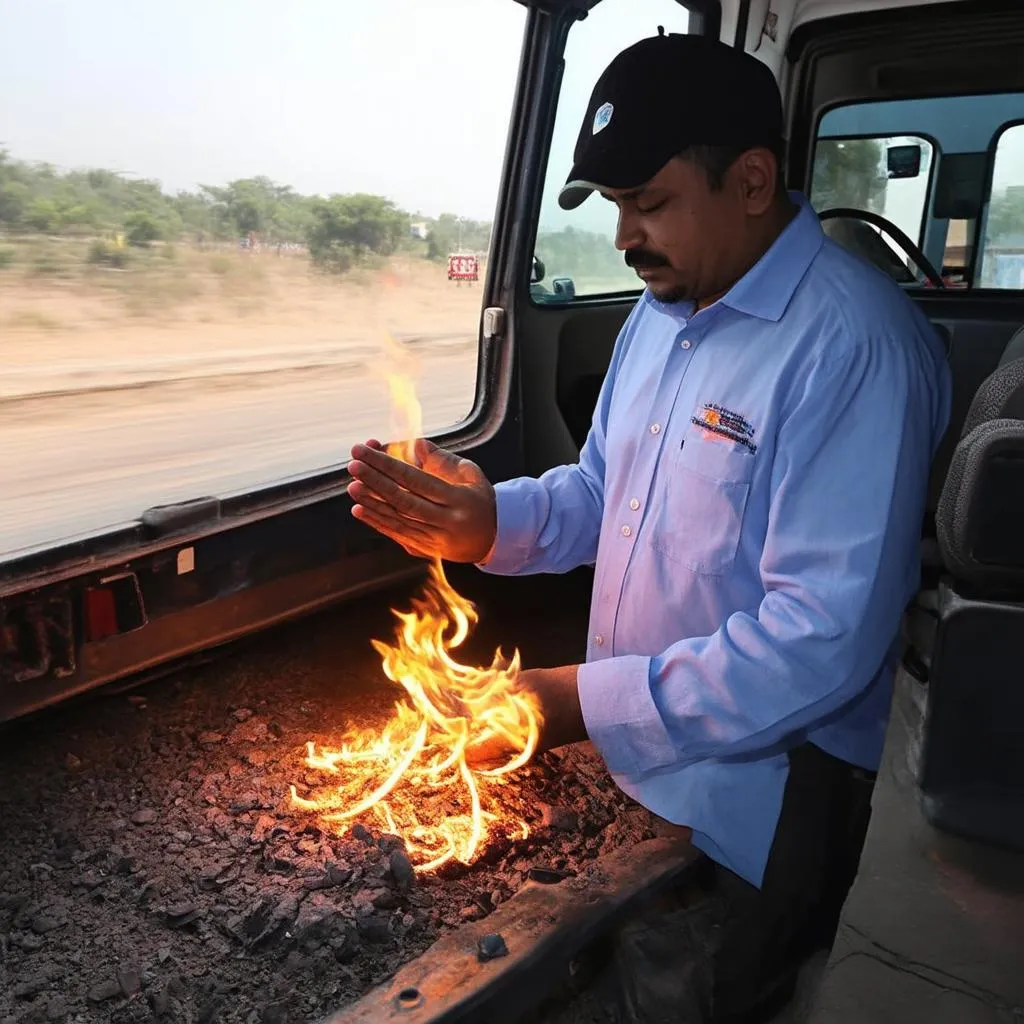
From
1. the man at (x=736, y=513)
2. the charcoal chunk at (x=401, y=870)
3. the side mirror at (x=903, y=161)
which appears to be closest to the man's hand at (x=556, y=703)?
the man at (x=736, y=513)

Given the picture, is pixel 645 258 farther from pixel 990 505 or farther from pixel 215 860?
pixel 215 860

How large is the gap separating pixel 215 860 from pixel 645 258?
4.93 ft

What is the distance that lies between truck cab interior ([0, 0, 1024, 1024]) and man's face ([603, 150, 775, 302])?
59 centimetres

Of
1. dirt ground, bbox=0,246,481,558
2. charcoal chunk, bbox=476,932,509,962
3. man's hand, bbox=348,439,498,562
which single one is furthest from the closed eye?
charcoal chunk, bbox=476,932,509,962

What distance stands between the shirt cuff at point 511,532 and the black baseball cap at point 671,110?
0.73 m

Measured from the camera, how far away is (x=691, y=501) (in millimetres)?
1963

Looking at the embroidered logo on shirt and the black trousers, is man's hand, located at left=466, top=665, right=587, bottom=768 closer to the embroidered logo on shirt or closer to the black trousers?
the black trousers

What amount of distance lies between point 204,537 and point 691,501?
4.14 feet

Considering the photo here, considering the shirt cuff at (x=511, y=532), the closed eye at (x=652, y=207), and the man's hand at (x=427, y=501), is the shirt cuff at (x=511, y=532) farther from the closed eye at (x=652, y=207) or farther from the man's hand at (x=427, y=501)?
the closed eye at (x=652, y=207)

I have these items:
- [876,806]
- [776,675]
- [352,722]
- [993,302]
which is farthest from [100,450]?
[993,302]

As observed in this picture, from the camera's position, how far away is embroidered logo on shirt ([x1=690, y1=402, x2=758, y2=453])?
187 cm

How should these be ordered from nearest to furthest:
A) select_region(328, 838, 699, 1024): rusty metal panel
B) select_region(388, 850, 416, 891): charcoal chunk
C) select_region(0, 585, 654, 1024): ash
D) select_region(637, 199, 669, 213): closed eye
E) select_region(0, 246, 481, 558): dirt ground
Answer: select_region(328, 838, 699, 1024): rusty metal panel, select_region(0, 585, 654, 1024): ash, select_region(637, 199, 669, 213): closed eye, select_region(388, 850, 416, 891): charcoal chunk, select_region(0, 246, 481, 558): dirt ground

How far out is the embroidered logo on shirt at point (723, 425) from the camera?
187 cm

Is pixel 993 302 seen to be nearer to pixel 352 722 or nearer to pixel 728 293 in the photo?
pixel 728 293
